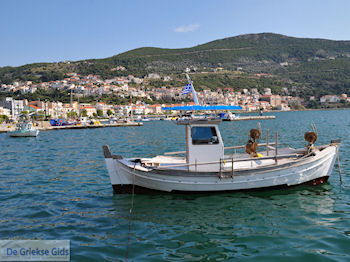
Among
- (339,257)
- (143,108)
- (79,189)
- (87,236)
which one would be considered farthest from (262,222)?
(143,108)

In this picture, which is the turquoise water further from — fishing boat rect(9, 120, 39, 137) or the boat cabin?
fishing boat rect(9, 120, 39, 137)

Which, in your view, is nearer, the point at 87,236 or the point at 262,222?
the point at 87,236

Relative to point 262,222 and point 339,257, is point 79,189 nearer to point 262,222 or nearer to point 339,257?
point 262,222

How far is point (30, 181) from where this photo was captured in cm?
1483

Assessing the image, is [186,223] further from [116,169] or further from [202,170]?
[116,169]

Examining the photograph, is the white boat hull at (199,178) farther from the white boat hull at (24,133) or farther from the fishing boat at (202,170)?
the white boat hull at (24,133)

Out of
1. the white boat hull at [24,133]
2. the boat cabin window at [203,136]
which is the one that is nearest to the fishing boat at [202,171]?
the boat cabin window at [203,136]

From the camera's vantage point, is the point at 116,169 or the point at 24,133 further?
the point at 24,133

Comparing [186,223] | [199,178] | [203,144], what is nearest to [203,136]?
[203,144]

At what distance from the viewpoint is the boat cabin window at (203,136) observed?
36.2 ft

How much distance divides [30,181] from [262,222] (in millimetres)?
11091

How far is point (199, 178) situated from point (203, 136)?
150cm

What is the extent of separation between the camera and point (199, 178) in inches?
416

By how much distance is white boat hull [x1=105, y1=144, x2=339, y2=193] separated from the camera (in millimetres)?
10562
